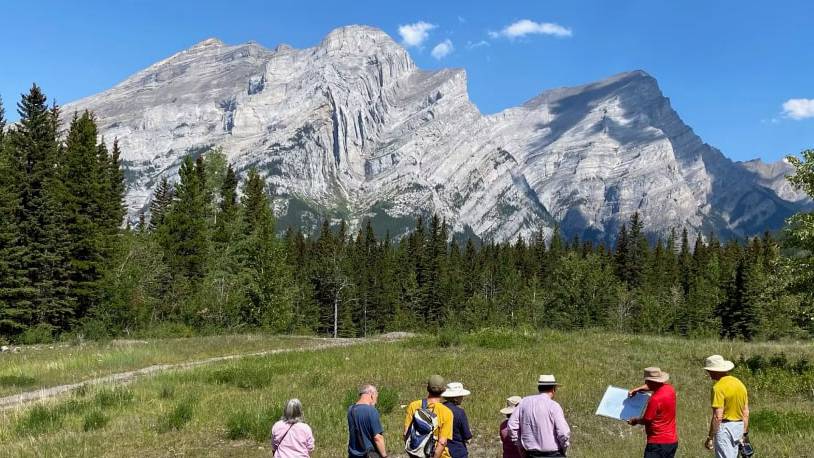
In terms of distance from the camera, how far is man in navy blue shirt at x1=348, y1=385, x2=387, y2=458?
324 inches

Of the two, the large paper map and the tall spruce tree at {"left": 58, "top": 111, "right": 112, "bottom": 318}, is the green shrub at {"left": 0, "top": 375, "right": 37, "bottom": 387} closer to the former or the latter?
the large paper map

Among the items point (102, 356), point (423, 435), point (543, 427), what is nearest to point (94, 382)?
point (102, 356)

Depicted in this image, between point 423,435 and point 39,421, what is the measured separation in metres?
11.1

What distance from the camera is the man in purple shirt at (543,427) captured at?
318 inches

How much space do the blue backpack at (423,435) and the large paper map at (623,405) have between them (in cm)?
238

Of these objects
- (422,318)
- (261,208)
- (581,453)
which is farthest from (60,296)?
(422,318)

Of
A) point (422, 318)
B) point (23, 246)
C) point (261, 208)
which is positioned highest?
point (261, 208)

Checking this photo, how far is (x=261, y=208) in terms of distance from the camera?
6159 cm

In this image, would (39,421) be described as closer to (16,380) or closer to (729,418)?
(16,380)

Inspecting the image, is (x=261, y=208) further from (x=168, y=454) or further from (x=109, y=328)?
(x=168, y=454)

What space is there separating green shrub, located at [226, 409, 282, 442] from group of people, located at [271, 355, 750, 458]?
5.31 meters

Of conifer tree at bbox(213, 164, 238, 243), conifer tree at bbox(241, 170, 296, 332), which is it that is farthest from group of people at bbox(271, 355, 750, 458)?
conifer tree at bbox(213, 164, 238, 243)

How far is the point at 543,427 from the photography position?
8.10 m

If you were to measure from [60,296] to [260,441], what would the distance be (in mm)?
35016
